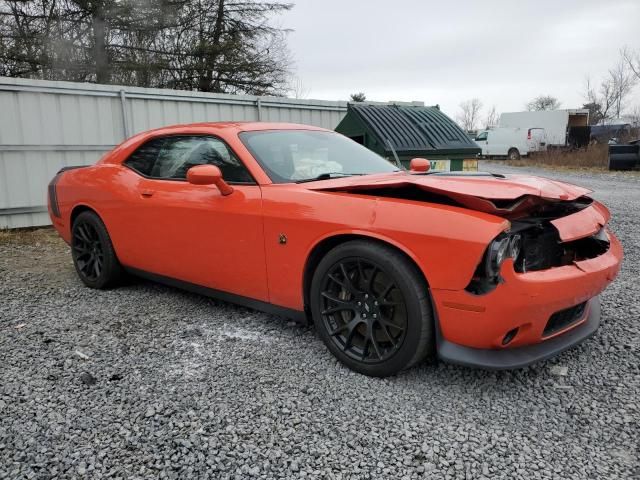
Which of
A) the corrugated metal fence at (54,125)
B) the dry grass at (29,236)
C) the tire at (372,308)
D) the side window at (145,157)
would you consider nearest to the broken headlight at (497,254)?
the tire at (372,308)

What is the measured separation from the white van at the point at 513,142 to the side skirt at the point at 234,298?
2386cm

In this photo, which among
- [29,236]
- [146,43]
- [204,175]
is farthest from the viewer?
[146,43]

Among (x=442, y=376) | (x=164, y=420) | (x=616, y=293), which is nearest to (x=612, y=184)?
(x=616, y=293)

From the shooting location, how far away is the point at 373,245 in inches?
96.3

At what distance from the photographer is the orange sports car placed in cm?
218

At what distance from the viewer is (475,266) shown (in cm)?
211

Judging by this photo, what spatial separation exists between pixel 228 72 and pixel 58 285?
12.7 m

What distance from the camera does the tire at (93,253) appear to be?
4016 millimetres

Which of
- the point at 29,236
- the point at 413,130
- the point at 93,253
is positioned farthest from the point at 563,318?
the point at 29,236

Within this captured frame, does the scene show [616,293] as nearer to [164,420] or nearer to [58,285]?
[164,420]

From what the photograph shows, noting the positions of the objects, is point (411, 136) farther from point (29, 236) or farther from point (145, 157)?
point (29, 236)

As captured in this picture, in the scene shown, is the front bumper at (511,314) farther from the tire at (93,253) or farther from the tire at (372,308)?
the tire at (93,253)

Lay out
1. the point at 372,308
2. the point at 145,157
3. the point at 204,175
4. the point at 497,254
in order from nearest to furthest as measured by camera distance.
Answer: the point at 497,254 < the point at 372,308 < the point at 204,175 < the point at 145,157

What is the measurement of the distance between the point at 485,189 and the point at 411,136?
363 centimetres
